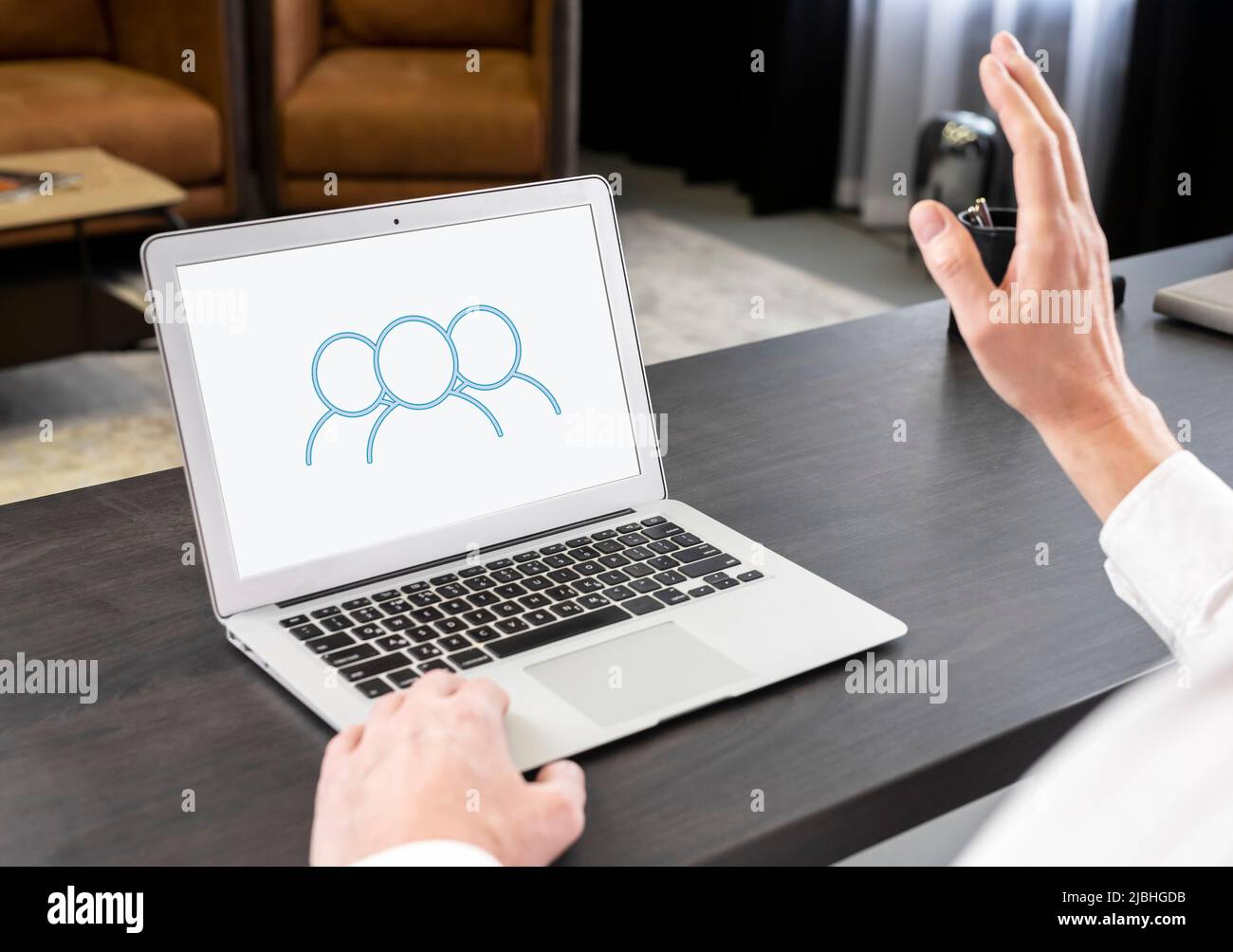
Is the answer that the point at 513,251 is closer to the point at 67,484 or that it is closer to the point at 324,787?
the point at 324,787

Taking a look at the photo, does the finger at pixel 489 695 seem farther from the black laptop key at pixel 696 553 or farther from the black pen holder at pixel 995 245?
the black pen holder at pixel 995 245

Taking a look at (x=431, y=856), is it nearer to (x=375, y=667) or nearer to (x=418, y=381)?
(x=375, y=667)

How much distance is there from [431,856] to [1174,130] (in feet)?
10.7

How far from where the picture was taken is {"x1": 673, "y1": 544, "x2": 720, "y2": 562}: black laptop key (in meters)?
0.87

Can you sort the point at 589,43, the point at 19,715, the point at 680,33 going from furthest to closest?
1. the point at 589,43
2. the point at 680,33
3. the point at 19,715

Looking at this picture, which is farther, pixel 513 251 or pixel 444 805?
pixel 513 251

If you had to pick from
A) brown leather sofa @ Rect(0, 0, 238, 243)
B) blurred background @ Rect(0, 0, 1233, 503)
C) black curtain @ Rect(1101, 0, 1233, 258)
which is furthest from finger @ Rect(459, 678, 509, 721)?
black curtain @ Rect(1101, 0, 1233, 258)

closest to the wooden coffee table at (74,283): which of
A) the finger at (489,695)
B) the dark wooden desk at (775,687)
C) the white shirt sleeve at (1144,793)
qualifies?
the dark wooden desk at (775,687)

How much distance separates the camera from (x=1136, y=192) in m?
3.46

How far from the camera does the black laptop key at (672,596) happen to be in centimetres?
82

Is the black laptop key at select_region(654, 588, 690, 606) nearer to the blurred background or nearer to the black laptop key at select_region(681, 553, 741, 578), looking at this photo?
the black laptop key at select_region(681, 553, 741, 578)

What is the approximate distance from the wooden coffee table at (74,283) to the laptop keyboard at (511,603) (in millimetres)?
1984
